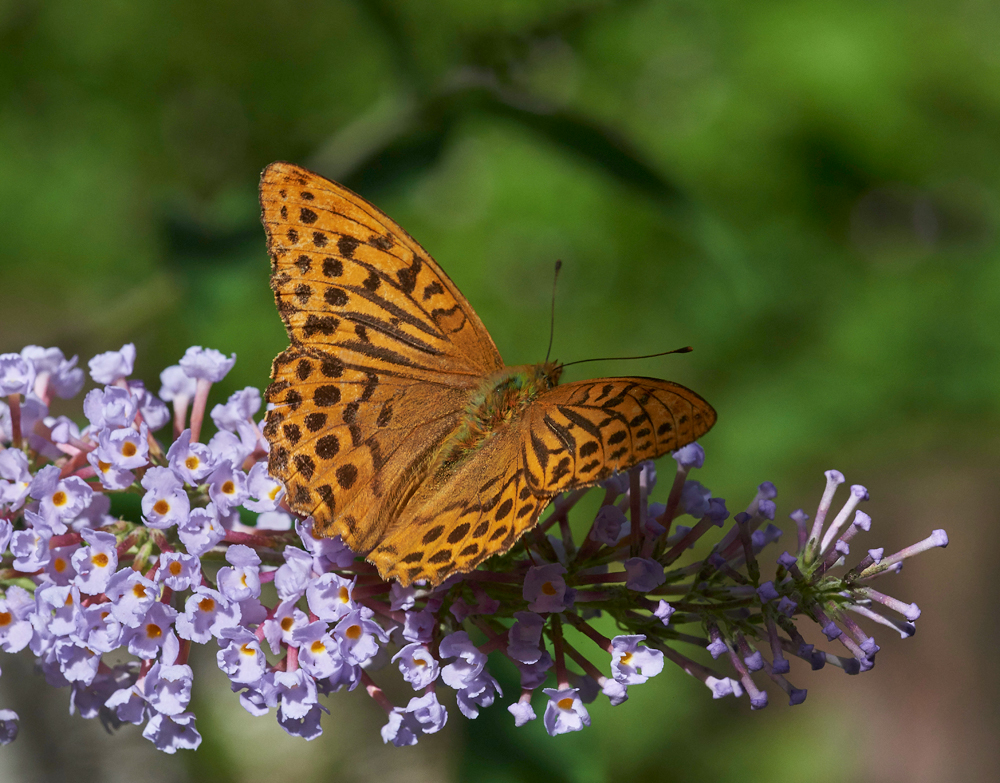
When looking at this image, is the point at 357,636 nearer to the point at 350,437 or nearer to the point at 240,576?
the point at 240,576

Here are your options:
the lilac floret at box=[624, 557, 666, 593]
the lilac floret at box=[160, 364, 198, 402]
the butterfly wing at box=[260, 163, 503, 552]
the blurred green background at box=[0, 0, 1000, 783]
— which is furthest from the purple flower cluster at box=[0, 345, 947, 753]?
the blurred green background at box=[0, 0, 1000, 783]

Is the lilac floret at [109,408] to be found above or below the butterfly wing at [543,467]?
above

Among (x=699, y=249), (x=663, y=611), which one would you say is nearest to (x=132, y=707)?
(x=663, y=611)

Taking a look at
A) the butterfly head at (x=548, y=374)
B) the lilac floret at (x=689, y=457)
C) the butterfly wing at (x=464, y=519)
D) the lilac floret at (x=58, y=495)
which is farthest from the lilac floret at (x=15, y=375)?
the lilac floret at (x=689, y=457)

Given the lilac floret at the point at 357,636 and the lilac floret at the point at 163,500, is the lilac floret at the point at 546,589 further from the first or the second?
the lilac floret at the point at 163,500

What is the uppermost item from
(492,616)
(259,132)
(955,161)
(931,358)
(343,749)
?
(259,132)

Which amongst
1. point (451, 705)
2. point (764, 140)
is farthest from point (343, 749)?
point (764, 140)

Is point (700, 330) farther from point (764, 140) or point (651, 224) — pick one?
point (764, 140)
